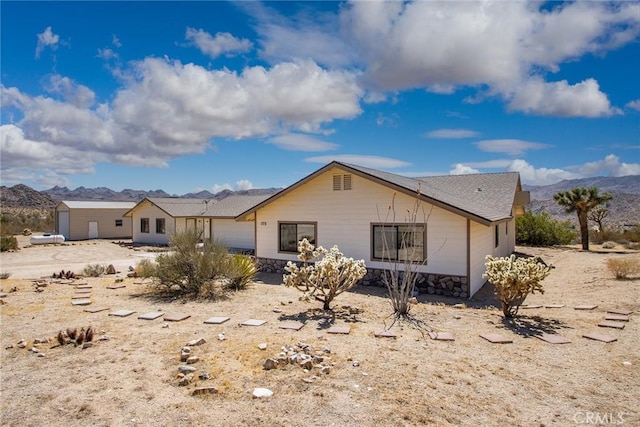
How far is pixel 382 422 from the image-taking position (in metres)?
3.92

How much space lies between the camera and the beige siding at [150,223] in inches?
1162

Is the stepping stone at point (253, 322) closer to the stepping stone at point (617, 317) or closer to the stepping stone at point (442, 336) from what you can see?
the stepping stone at point (442, 336)

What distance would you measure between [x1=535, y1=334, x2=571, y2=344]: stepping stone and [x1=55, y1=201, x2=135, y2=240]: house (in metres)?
35.9

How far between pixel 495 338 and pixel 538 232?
21378mm

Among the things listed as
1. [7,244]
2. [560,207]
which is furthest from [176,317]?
[560,207]

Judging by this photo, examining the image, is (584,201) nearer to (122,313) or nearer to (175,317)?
(175,317)

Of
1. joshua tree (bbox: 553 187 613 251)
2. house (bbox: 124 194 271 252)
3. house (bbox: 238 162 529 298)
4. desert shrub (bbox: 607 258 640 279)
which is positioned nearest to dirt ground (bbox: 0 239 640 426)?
house (bbox: 238 162 529 298)

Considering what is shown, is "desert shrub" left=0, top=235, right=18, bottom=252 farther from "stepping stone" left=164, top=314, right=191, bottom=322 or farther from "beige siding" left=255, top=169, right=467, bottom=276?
"stepping stone" left=164, top=314, right=191, bottom=322

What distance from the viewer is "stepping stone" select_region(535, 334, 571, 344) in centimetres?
646

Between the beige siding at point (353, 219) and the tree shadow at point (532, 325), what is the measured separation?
129 inches

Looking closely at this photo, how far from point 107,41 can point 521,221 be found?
79.8 feet

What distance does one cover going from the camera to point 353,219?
43.6 feet

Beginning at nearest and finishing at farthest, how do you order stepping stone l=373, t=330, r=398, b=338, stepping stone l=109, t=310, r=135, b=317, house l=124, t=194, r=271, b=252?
stepping stone l=373, t=330, r=398, b=338 → stepping stone l=109, t=310, r=135, b=317 → house l=124, t=194, r=271, b=252

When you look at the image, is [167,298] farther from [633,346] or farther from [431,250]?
[633,346]
